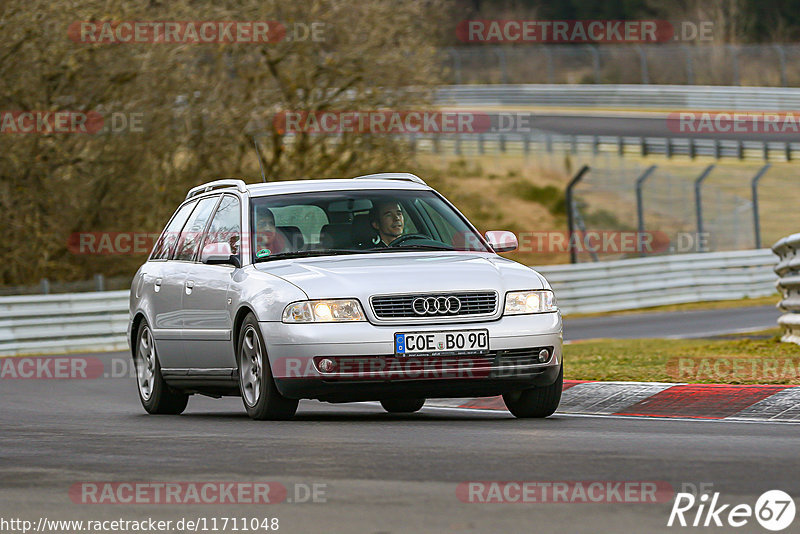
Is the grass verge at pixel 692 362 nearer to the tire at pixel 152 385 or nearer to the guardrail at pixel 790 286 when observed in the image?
the guardrail at pixel 790 286

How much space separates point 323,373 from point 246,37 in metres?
23.7

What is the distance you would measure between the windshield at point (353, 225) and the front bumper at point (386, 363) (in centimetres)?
102

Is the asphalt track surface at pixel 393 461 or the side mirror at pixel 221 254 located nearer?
the asphalt track surface at pixel 393 461

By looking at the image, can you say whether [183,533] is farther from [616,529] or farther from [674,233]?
[674,233]

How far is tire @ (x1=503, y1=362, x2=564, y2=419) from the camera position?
1070 cm

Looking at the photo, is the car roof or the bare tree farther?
the bare tree

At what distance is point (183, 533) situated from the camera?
6125 millimetres

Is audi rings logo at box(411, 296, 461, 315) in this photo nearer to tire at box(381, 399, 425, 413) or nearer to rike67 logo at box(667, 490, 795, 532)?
tire at box(381, 399, 425, 413)

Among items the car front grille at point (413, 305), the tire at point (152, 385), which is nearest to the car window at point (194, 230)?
the tire at point (152, 385)

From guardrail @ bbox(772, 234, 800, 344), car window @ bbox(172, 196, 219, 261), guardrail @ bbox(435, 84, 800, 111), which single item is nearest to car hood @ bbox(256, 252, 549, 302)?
car window @ bbox(172, 196, 219, 261)

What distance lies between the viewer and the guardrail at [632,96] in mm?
55656

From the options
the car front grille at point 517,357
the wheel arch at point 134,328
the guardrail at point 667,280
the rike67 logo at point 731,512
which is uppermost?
the rike67 logo at point 731,512

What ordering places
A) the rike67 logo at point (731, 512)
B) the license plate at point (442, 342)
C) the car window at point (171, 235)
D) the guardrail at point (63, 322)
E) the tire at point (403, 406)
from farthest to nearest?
the guardrail at point (63, 322), the car window at point (171, 235), the tire at point (403, 406), the license plate at point (442, 342), the rike67 logo at point (731, 512)

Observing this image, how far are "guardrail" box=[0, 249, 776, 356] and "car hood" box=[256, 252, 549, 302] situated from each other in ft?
48.1
